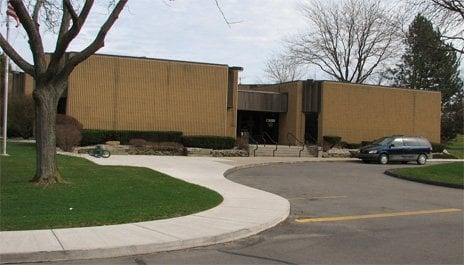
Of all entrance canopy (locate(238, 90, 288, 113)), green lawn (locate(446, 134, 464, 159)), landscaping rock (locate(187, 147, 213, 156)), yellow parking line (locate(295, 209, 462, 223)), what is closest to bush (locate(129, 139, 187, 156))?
landscaping rock (locate(187, 147, 213, 156))

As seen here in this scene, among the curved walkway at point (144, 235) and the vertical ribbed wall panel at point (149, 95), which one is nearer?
the curved walkway at point (144, 235)

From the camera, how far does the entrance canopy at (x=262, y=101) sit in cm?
4344

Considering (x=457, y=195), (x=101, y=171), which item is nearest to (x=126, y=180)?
(x=101, y=171)

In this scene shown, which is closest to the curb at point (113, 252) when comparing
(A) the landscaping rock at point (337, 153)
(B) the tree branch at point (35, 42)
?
(B) the tree branch at point (35, 42)

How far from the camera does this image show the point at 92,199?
41.5 feet

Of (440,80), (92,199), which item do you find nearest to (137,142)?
(92,199)

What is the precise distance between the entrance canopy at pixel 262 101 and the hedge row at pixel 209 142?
7.15 m

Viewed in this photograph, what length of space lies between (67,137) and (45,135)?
A: 15.0m

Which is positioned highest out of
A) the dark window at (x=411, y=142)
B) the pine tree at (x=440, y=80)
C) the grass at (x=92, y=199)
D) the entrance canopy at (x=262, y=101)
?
the pine tree at (x=440, y=80)

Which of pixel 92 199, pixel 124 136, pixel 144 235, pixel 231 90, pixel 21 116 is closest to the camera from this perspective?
pixel 144 235

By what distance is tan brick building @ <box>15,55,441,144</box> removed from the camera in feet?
116

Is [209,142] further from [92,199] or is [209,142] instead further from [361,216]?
[361,216]

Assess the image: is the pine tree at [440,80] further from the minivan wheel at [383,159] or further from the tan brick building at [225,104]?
the minivan wheel at [383,159]

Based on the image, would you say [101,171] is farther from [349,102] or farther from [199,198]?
[349,102]
